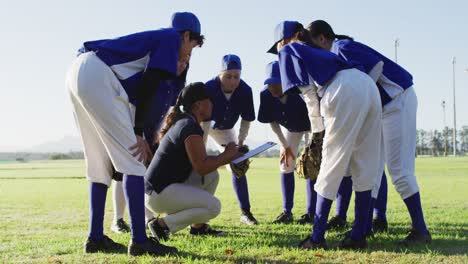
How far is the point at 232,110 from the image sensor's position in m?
7.54

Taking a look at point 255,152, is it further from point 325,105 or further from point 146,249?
point 146,249

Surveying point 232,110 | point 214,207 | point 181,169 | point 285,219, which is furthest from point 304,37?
point 285,219

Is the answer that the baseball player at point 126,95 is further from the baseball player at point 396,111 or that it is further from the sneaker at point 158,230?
the baseball player at point 396,111

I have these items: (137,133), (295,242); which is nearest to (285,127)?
(295,242)

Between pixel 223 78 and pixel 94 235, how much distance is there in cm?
326

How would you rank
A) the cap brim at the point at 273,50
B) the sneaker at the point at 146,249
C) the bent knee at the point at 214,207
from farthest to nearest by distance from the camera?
the cap brim at the point at 273,50, the bent knee at the point at 214,207, the sneaker at the point at 146,249

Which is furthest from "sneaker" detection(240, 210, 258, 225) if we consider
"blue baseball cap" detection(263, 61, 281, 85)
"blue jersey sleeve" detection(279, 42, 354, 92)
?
"blue jersey sleeve" detection(279, 42, 354, 92)

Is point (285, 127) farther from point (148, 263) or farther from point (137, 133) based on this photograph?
point (148, 263)

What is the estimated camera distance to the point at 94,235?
4641 mm

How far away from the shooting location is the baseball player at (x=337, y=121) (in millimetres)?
4551

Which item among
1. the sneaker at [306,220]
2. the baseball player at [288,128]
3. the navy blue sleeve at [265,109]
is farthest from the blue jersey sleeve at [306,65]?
the sneaker at [306,220]

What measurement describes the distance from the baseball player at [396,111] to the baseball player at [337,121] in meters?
0.36

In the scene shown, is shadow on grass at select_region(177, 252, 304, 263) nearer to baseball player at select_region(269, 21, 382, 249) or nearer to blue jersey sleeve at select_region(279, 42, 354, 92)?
baseball player at select_region(269, 21, 382, 249)

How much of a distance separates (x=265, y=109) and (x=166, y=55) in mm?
3345
